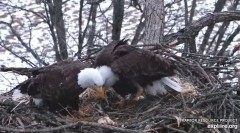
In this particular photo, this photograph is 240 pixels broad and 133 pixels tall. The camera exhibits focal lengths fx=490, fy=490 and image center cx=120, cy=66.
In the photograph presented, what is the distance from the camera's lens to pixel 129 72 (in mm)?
4379

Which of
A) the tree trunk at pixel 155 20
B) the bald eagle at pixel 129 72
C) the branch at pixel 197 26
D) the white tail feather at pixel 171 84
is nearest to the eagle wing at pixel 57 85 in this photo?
the bald eagle at pixel 129 72

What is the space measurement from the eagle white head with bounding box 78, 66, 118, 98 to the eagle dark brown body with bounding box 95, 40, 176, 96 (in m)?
0.06

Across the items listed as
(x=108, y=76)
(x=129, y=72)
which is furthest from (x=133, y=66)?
(x=108, y=76)

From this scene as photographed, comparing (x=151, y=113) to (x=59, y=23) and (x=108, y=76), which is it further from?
(x=59, y=23)

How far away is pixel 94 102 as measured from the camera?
4652 millimetres

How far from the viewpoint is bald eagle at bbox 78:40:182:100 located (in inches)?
171

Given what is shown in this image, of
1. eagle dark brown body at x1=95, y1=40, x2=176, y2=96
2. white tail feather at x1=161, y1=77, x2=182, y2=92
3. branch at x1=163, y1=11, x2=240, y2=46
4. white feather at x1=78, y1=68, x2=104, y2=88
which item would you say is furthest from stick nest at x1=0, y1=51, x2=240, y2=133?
branch at x1=163, y1=11, x2=240, y2=46

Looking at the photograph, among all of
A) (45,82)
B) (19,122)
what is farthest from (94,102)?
(19,122)

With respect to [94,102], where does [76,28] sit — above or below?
above

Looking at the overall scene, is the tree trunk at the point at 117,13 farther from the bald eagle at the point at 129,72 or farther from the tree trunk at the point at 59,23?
the bald eagle at the point at 129,72

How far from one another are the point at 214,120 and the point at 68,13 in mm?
8734

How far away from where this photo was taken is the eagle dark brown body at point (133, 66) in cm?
439

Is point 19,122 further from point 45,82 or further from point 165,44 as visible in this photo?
point 165,44

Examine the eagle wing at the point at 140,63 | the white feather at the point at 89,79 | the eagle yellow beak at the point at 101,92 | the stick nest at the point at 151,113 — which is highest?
the eagle wing at the point at 140,63
